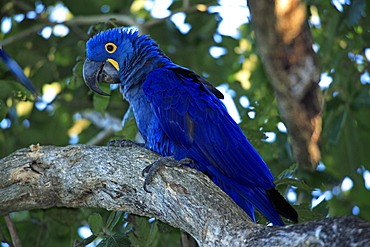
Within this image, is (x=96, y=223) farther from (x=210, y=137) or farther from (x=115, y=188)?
(x=210, y=137)

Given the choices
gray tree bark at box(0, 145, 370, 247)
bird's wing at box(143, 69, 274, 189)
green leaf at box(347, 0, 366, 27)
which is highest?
green leaf at box(347, 0, 366, 27)

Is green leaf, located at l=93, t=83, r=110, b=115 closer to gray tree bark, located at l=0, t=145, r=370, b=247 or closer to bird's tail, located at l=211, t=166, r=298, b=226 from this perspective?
gray tree bark, located at l=0, t=145, r=370, b=247

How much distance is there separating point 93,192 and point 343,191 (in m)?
3.69

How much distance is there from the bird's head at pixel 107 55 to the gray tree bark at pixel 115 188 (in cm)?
94


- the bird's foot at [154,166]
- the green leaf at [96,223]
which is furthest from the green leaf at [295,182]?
the green leaf at [96,223]

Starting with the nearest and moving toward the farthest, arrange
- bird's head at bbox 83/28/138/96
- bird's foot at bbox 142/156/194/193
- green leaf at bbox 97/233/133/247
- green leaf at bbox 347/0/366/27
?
bird's foot at bbox 142/156/194/193, green leaf at bbox 97/233/133/247, bird's head at bbox 83/28/138/96, green leaf at bbox 347/0/366/27

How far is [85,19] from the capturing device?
4.99 m

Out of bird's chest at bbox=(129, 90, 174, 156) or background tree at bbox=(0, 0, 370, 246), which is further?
background tree at bbox=(0, 0, 370, 246)

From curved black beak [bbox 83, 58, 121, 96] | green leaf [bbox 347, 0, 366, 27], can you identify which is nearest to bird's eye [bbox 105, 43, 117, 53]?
curved black beak [bbox 83, 58, 121, 96]

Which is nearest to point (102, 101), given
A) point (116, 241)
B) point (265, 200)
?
point (116, 241)

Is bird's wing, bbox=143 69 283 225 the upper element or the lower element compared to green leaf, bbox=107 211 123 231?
upper

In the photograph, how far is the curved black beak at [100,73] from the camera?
370cm

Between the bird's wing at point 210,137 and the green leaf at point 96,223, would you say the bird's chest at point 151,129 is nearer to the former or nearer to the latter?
the bird's wing at point 210,137

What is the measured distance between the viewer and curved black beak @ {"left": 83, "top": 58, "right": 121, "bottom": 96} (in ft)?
12.1
